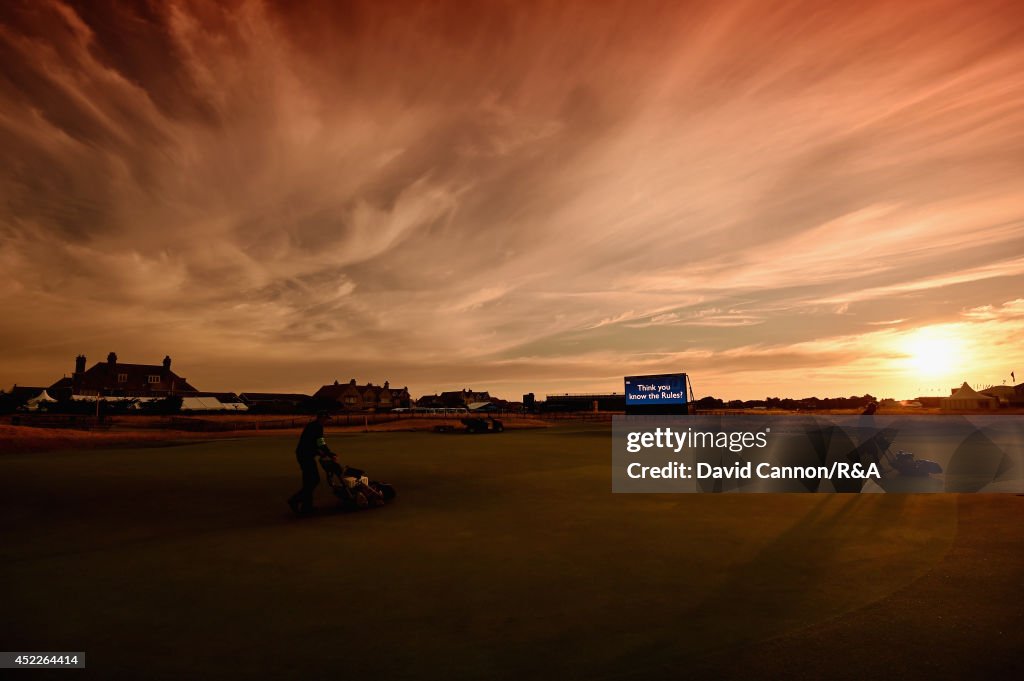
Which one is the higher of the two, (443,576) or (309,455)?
(309,455)

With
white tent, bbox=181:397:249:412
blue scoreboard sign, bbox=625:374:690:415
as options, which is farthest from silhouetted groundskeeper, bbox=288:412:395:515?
white tent, bbox=181:397:249:412

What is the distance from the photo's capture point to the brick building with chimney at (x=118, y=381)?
299 feet

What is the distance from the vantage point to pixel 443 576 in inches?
298

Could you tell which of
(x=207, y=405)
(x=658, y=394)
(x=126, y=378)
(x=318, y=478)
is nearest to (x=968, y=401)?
(x=658, y=394)

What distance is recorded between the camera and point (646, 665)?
15.9ft

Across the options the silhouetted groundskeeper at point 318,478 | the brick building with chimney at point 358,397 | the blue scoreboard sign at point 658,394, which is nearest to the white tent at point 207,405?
the brick building with chimney at point 358,397

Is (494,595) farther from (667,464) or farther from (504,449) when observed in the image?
(504,449)

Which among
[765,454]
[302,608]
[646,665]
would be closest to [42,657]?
[302,608]

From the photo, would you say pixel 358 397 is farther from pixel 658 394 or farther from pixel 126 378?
pixel 658 394

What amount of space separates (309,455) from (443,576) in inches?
215

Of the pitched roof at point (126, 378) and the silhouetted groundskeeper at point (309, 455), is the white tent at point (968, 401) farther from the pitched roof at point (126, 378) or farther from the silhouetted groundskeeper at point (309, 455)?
the pitched roof at point (126, 378)

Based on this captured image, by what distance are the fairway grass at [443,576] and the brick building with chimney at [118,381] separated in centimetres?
9494

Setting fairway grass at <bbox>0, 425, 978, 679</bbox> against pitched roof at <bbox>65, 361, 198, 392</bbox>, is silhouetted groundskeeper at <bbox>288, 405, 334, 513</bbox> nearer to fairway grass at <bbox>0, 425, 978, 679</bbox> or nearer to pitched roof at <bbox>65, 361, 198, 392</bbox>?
fairway grass at <bbox>0, 425, 978, 679</bbox>

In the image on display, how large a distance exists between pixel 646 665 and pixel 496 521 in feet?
22.0
